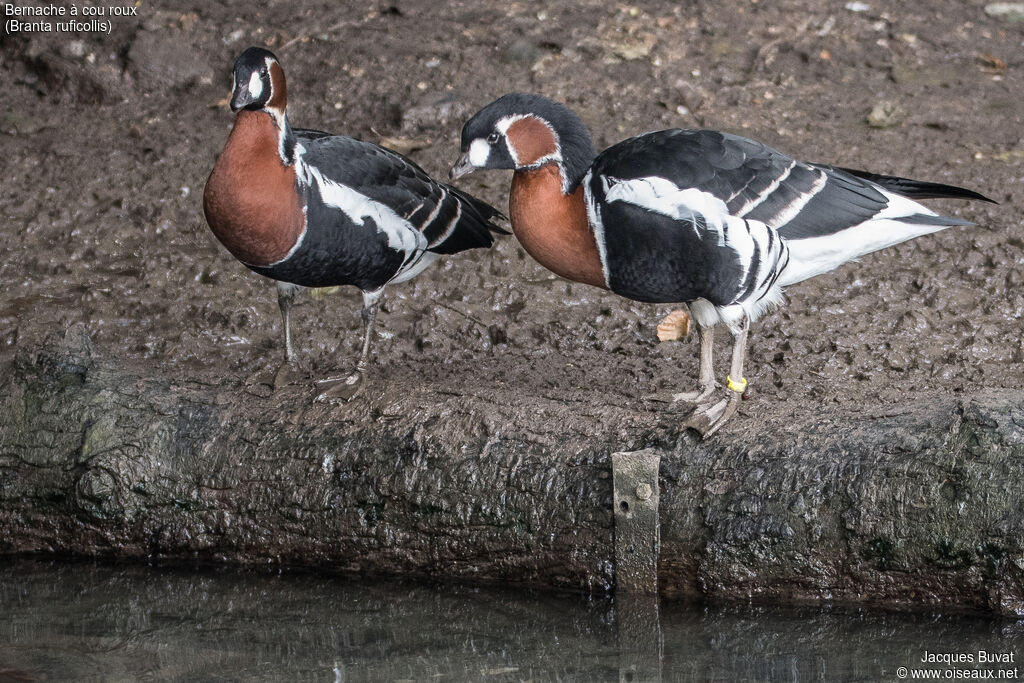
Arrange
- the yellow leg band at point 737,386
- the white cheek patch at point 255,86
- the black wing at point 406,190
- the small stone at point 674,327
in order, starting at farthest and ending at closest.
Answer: the small stone at point 674,327
the black wing at point 406,190
the white cheek patch at point 255,86
the yellow leg band at point 737,386

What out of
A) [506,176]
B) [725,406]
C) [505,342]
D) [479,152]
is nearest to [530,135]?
[479,152]

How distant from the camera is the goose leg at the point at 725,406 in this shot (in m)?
3.62

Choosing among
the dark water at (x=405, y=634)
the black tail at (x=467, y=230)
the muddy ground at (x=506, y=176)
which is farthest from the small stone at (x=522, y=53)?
the dark water at (x=405, y=634)

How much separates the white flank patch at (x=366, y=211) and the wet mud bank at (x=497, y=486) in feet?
2.63

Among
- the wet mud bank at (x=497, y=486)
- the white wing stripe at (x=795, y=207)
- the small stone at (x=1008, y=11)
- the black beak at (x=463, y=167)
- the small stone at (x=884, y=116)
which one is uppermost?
the small stone at (x=1008, y=11)

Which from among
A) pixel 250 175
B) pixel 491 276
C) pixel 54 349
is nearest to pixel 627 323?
pixel 491 276

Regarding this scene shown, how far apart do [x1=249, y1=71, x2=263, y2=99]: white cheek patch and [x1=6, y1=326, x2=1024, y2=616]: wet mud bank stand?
1.08m

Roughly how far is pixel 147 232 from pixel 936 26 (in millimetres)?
5196

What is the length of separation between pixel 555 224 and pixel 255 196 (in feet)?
3.74

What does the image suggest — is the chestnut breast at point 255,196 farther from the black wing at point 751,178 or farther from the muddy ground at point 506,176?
the black wing at point 751,178

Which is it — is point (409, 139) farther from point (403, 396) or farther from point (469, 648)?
point (469, 648)

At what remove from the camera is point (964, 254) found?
5.59 metres

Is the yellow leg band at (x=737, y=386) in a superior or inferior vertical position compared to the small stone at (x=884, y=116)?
inferior

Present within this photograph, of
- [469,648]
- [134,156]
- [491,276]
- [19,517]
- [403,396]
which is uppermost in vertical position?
[134,156]
